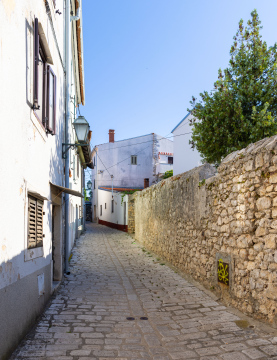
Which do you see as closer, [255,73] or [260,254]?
[260,254]

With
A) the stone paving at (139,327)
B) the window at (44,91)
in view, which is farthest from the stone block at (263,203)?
the window at (44,91)

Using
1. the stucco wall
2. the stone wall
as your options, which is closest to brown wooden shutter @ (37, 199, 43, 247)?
the stucco wall

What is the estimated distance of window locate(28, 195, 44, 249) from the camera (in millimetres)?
4285

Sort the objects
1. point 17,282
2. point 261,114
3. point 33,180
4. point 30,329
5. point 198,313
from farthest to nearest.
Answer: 1. point 261,114
2. point 198,313
3. point 33,180
4. point 30,329
5. point 17,282

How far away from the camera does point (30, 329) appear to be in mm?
4051

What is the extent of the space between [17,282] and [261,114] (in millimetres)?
8049

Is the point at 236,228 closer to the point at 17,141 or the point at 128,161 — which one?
the point at 17,141

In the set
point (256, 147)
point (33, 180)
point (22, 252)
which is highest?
point (256, 147)

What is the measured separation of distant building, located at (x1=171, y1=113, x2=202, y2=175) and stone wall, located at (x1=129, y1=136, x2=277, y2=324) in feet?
45.8

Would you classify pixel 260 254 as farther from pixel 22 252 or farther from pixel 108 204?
pixel 108 204

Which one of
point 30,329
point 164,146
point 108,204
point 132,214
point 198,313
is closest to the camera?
point 30,329

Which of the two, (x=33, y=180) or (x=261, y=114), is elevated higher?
(x=261, y=114)

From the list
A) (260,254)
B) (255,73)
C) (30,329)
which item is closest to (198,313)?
(260,254)

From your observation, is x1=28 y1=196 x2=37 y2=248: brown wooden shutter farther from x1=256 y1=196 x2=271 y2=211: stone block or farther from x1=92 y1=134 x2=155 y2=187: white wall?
x1=92 y1=134 x2=155 y2=187: white wall
